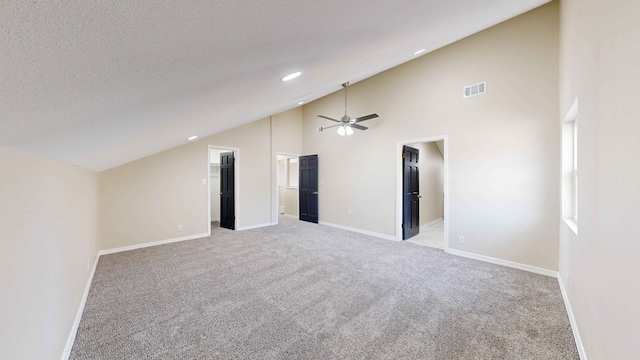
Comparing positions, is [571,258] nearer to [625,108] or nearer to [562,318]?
[562,318]

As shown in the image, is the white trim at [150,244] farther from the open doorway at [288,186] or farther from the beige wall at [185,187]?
the open doorway at [288,186]

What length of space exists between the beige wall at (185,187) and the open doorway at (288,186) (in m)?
1.48

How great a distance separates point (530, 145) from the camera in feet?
11.2

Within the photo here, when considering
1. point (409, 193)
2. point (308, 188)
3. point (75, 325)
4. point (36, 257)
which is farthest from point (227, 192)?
point (36, 257)

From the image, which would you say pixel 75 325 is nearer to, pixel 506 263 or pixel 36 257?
pixel 36 257

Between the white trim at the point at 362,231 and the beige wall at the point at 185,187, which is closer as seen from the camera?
the beige wall at the point at 185,187

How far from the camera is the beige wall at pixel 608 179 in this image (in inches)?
44.7

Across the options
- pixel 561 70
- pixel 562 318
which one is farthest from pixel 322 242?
pixel 561 70

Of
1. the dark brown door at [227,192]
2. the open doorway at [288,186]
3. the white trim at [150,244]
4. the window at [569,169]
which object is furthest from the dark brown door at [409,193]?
the white trim at [150,244]

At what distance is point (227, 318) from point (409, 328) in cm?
169

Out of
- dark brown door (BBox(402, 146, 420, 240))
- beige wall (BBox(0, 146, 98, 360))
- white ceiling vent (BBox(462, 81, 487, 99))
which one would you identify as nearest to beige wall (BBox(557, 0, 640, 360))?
white ceiling vent (BBox(462, 81, 487, 99))

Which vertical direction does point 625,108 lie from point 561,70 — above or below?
below

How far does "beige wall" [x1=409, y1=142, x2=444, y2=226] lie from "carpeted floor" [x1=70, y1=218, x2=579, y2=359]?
2.74 meters

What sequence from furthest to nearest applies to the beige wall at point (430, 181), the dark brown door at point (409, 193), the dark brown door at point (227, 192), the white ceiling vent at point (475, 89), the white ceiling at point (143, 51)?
the beige wall at point (430, 181) < the dark brown door at point (227, 192) < the dark brown door at point (409, 193) < the white ceiling vent at point (475, 89) < the white ceiling at point (143, 51)
